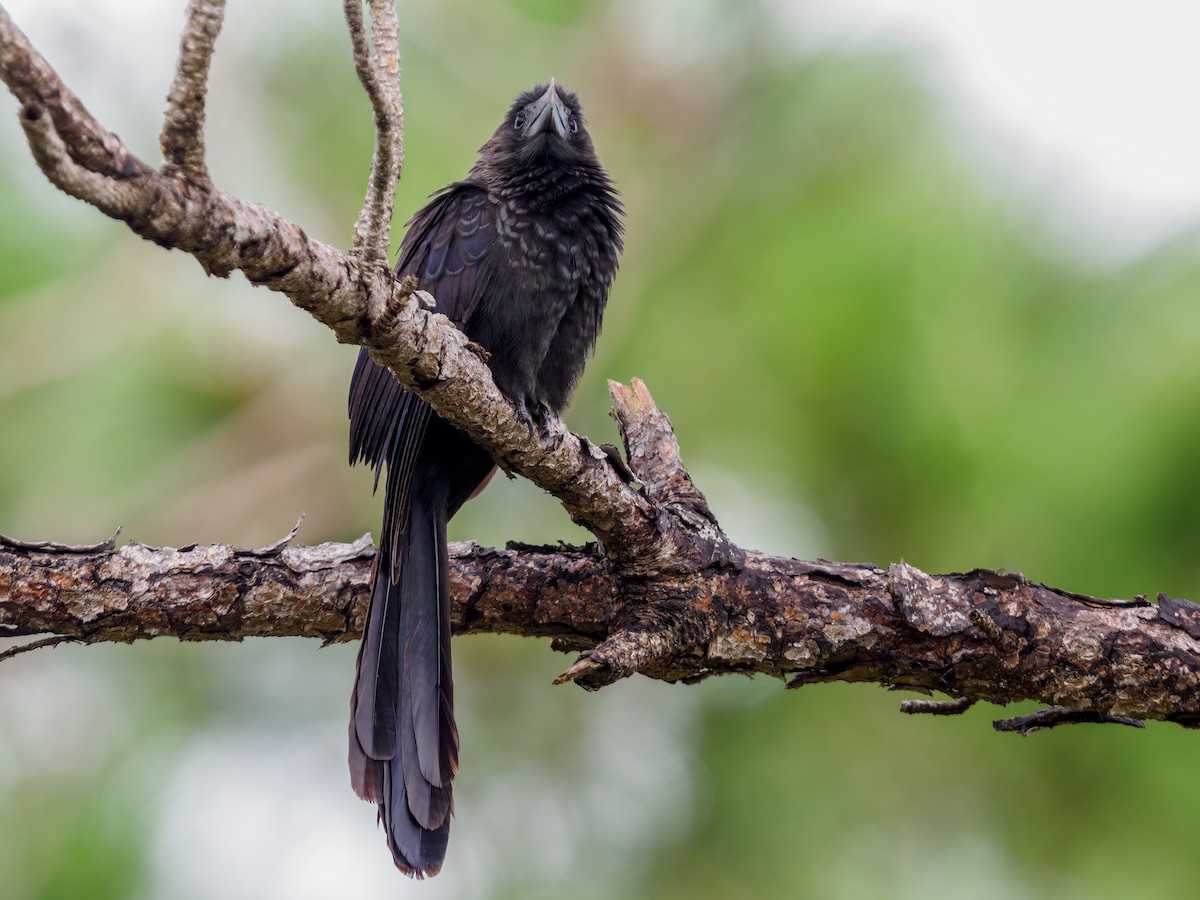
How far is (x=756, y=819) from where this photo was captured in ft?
8.34

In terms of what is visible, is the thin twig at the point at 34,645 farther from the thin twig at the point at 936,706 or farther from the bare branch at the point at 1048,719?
the bare branch at the point at 1048,719

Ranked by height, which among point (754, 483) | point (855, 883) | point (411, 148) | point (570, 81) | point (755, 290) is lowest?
point (855, 883)

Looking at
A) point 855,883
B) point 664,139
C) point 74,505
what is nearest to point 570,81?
point 664,139

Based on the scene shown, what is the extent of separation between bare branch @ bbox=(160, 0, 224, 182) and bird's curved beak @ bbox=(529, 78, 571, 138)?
5.61 ft

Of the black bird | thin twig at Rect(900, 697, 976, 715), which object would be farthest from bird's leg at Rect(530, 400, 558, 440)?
thin twig at Rect(900, 697, 976, 715)

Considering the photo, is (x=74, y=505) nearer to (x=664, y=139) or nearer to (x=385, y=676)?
(x=385, y=676)

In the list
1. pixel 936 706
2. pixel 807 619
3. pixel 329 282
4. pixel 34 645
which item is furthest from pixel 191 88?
pixel 936 706

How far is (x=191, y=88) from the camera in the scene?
1025 mm

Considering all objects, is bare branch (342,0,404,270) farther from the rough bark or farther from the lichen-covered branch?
the lichen-covered branch

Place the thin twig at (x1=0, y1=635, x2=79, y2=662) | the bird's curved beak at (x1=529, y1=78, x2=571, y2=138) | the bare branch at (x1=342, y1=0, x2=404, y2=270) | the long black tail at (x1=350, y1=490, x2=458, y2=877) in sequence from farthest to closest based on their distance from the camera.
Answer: the bird's curved beak at (x1=529, y1=78, x2=571, y2=138) < the long black tail at (x1=350, y1=490, x2=458, y2=877) < the thin twig at (x1=0, y1=635, x2=79, y2=662) < the bare branch at (x1=342, y1=0, x2=404, y2=270)

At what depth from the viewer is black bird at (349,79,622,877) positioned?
225 cm

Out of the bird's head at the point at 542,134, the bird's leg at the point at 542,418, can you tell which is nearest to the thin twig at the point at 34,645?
the bird's leg at the point at 542,418

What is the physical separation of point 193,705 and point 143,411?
0.76 meters

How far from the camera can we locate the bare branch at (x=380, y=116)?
1.19m
